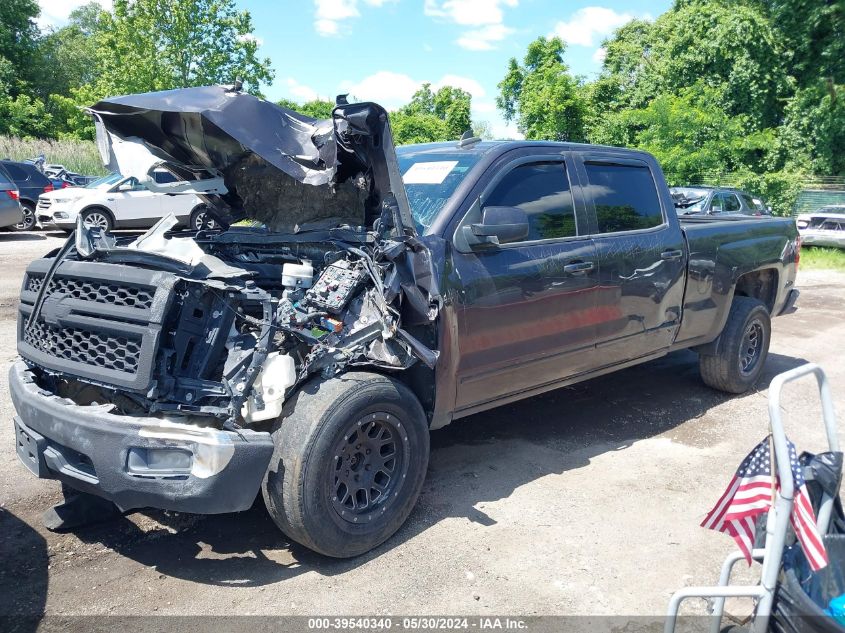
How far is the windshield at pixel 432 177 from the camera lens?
3904mm

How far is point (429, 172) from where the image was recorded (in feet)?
13.9

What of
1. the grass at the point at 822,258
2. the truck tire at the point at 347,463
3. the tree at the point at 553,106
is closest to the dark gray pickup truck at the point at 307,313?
the truck tire at the point at 347,463

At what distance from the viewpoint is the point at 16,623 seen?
2.82m

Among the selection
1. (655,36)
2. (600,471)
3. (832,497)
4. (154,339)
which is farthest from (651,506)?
(655,36)

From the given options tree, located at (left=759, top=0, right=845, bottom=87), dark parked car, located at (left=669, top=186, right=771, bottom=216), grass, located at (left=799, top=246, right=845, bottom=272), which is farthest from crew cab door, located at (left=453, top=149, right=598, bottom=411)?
tree, located at (left=759, top=0, right=845, bottom=87)

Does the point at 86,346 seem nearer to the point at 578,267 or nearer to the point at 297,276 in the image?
the point at 297,276

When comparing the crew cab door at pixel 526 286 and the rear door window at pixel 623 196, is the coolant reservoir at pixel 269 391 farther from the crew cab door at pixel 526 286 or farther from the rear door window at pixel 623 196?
the rear door window at pixel 623 196

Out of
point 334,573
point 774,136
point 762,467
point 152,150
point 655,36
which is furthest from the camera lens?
point 655,36

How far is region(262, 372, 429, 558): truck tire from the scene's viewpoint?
306 cm

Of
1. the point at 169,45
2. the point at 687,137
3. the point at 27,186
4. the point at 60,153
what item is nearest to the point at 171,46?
the point at 169,45

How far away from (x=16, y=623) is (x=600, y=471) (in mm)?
3330

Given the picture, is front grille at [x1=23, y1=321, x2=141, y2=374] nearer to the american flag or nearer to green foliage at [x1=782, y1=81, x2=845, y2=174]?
the american flag

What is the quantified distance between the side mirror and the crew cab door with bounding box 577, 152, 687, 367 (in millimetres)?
955

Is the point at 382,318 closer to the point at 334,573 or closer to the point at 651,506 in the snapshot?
the point at 334,573
